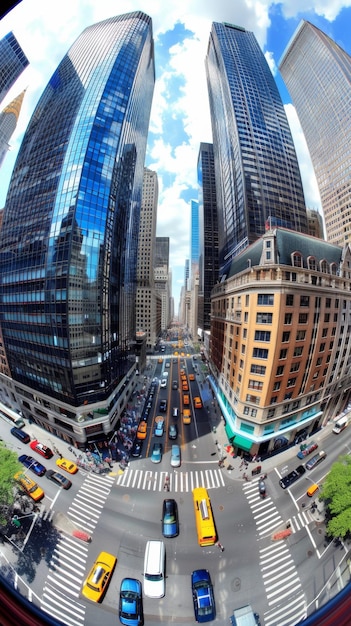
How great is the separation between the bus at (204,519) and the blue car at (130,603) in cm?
528

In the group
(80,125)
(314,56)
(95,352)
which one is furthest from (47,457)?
(314,56)

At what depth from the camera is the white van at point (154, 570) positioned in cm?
1303

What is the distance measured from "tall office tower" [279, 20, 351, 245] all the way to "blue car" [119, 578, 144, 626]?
79.8m

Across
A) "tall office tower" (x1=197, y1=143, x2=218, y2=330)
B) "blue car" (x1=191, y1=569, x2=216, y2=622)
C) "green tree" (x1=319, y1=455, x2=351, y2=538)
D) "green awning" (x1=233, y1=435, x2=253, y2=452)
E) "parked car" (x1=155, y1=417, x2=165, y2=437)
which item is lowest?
"blue car" (x1=191, y1=569, x2=216, y2=622)

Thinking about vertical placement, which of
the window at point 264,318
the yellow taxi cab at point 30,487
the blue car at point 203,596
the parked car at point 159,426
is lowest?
the blue car at point 203,596

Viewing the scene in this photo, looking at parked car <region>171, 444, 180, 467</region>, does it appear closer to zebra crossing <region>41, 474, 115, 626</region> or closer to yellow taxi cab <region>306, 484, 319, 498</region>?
zebra crossing <region>41, 474, 115, 626</region>

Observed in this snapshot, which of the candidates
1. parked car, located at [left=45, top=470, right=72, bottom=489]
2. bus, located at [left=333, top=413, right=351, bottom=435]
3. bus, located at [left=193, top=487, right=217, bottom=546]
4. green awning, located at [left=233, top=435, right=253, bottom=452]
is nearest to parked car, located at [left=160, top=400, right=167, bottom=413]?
green awning, located at [left=233, top=435, right=253, bottom=452]

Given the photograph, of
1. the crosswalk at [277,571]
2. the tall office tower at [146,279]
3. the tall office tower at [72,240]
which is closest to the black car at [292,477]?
the crosswalk at [277,571]

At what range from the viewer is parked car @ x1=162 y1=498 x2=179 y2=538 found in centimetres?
1620

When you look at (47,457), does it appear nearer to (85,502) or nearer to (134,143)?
(85,502)

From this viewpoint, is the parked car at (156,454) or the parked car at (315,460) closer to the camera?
the parked car at (315,460)

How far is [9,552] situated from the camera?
1450cm

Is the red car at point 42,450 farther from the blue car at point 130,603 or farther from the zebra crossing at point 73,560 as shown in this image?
the blue car at point 130,603

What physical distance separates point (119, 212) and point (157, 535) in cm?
3742
